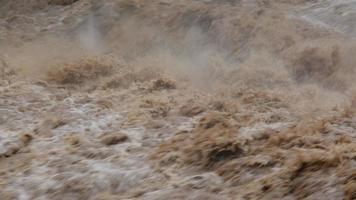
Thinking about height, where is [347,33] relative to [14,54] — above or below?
above

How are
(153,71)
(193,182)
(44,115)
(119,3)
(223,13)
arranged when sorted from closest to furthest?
(193,182)
(44,115)
(153,71)
(223,13)
(119,3)

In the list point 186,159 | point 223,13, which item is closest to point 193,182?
point 186,159

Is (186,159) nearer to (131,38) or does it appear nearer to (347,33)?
(347,33)

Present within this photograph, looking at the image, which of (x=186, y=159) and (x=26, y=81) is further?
(x=26, y=81)

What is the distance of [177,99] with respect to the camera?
11.1 metres

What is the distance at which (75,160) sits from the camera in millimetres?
8492

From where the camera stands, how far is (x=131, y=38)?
16.1 metres

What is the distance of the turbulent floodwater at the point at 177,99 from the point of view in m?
7.56

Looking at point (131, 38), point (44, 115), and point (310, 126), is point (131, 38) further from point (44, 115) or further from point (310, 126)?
point (310, 126)

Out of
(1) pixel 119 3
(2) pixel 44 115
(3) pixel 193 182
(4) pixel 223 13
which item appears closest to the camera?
(3) pixel 193 182

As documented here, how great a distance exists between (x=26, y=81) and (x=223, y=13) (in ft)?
18.8

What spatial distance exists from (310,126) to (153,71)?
5208 mm

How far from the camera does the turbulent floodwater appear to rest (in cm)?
756

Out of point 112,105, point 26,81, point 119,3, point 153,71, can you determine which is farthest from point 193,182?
point 119,3
